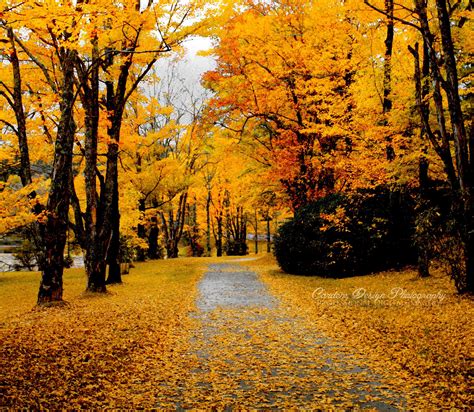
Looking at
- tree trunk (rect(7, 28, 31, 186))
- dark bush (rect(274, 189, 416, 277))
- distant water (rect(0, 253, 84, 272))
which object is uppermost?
tree trunk (rect(7, 28, 31, 186))

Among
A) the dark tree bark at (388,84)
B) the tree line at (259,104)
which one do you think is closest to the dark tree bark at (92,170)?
the tree line at (259,104)

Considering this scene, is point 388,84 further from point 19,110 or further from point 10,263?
point 10,263

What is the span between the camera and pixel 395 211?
14859mm

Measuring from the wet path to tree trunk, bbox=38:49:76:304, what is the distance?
4.35 m

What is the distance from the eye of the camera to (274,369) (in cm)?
561

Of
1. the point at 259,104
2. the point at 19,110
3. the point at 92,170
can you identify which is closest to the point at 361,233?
the point at 259,104

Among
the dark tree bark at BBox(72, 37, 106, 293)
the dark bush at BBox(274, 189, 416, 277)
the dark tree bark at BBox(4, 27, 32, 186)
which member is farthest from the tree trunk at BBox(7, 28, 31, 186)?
the dark bush at BBox(274, 189, 416, 277)

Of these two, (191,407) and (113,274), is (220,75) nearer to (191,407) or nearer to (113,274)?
(113,274)

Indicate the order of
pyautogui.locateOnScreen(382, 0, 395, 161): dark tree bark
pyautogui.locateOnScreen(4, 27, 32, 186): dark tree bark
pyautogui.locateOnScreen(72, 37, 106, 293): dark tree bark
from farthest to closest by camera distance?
pyautogui.locateOnScreen(382, 0, 395, 161): dark tree bark < pyautogui.locateOnScreen(72, 37, 106, 293): dark tree bark < pyautogui.locateOnScreen(4, 27, 32, 186): dark tree bark

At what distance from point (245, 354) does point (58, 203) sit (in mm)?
6928

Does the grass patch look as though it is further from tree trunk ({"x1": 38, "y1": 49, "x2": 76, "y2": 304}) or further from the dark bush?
tree trunk ({"x1": 38, "y1": 49, "x2": 76, "y2": 304})

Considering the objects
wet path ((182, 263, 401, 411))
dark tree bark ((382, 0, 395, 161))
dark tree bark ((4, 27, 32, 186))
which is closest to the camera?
wet path ((182, 263, 401, 411))

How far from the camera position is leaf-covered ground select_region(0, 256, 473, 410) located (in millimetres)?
4643

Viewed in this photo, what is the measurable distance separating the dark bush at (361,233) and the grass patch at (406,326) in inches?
51.2
